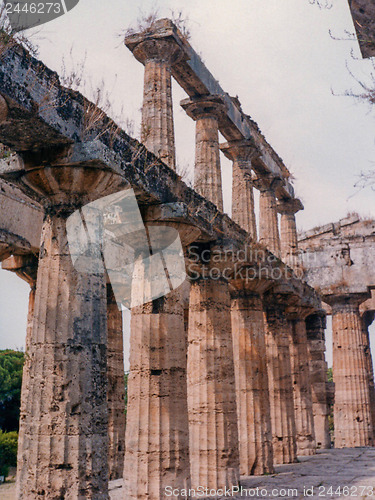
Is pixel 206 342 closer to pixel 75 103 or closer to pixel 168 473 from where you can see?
pixel 168 473

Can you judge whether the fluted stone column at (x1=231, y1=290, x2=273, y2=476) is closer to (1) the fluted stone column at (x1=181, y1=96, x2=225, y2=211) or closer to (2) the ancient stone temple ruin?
(2) the ancient stone temple ruin

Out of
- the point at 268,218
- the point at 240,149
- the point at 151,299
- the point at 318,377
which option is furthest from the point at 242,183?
the point at 318,377

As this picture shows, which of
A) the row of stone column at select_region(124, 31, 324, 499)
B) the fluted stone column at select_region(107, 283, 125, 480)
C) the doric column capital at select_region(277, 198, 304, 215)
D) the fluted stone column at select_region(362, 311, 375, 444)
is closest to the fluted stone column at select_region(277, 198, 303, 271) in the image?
the doric column capital at select_region(277, 198, 304, 215)

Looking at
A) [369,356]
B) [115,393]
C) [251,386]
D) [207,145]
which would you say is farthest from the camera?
[369,356]

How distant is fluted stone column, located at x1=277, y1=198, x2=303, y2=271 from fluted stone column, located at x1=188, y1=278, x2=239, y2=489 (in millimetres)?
10484

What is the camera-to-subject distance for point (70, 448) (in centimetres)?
670

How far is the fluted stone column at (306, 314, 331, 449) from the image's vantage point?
22594 millimetres

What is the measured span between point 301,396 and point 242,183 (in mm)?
8181

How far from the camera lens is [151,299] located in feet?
32.6

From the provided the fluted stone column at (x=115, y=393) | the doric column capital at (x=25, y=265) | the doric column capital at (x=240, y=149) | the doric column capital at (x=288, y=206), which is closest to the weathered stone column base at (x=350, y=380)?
the doric column capital at (x=288, y=206)

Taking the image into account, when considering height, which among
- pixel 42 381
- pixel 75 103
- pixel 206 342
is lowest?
pixel 42 381

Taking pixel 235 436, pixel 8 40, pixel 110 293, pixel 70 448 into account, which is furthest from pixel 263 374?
pixel 8 40

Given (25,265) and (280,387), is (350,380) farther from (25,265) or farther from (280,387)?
(25,265)

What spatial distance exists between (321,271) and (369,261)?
1.94 meters
